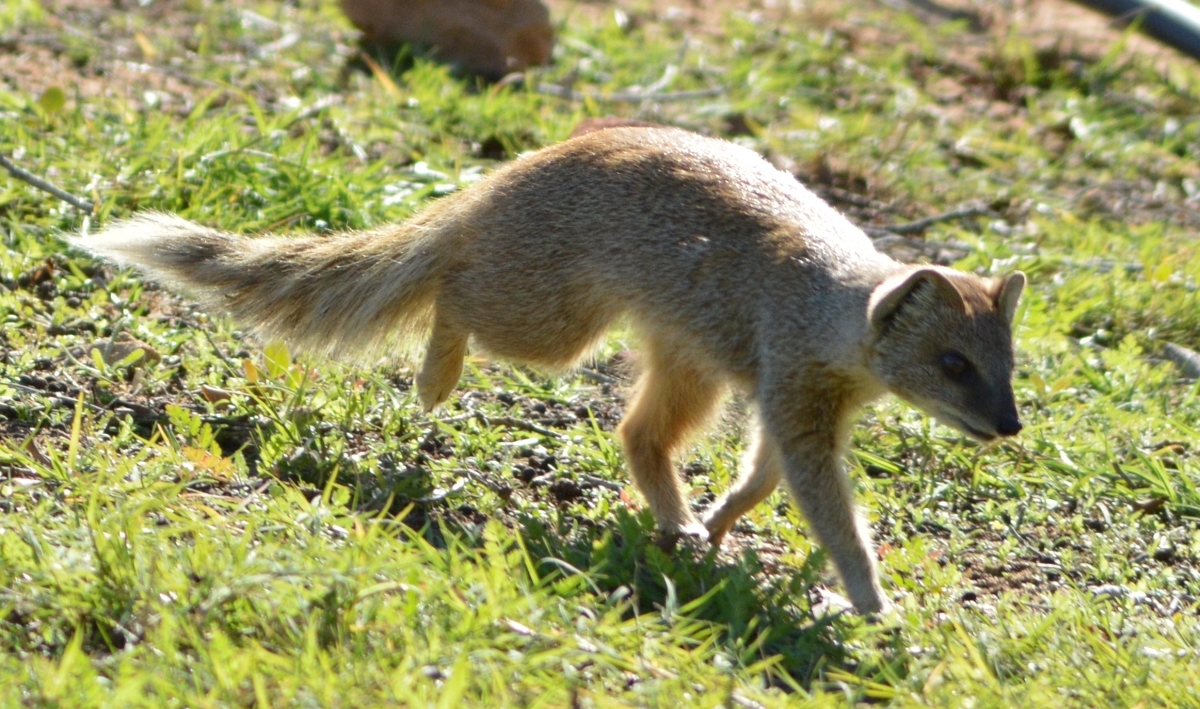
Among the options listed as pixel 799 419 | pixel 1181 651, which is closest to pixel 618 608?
pixel 799 419

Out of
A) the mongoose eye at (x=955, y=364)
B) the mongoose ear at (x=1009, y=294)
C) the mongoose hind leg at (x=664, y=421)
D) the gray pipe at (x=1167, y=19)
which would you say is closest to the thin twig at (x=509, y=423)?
the mongoose hind leg at (x=664, y=421)

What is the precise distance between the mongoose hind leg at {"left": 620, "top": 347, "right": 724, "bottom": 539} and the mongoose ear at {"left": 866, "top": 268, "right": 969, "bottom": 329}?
1.78ft

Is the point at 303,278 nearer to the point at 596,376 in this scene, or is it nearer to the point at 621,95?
the point at 596,376

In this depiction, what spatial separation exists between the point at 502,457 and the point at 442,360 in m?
0.33

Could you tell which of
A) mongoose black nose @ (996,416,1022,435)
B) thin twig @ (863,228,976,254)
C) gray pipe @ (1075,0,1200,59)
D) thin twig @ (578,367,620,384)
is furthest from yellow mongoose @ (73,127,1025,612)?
gray pipe @ (1075,0,1200,59)

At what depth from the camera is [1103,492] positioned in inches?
147

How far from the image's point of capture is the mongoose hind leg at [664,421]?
3.52m

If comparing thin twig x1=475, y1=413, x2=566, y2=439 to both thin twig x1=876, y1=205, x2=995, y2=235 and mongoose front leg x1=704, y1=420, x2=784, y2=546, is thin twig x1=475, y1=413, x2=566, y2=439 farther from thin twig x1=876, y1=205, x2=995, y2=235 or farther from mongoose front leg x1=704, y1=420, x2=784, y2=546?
thin twig x1=876, y1=205, x2=995, y2=235

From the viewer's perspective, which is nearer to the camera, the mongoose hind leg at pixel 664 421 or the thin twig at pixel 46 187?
the mongoose hind leg at pixel 664 421

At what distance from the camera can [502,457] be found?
12.0 ft

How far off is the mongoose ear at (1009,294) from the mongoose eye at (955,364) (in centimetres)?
18

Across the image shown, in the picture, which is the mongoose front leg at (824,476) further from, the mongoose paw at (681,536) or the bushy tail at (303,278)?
the bushy tail at (303,278)

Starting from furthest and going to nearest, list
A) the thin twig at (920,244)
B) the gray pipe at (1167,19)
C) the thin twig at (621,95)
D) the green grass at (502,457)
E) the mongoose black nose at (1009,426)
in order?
the gray pipe at (1167,19) → the thin twig at (621,95) → the thin twig at (920,244) → the mongoose black nose at (1009,426) → the green grass at (502,457)

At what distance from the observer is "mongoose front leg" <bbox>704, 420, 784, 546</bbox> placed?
3.37 metres
